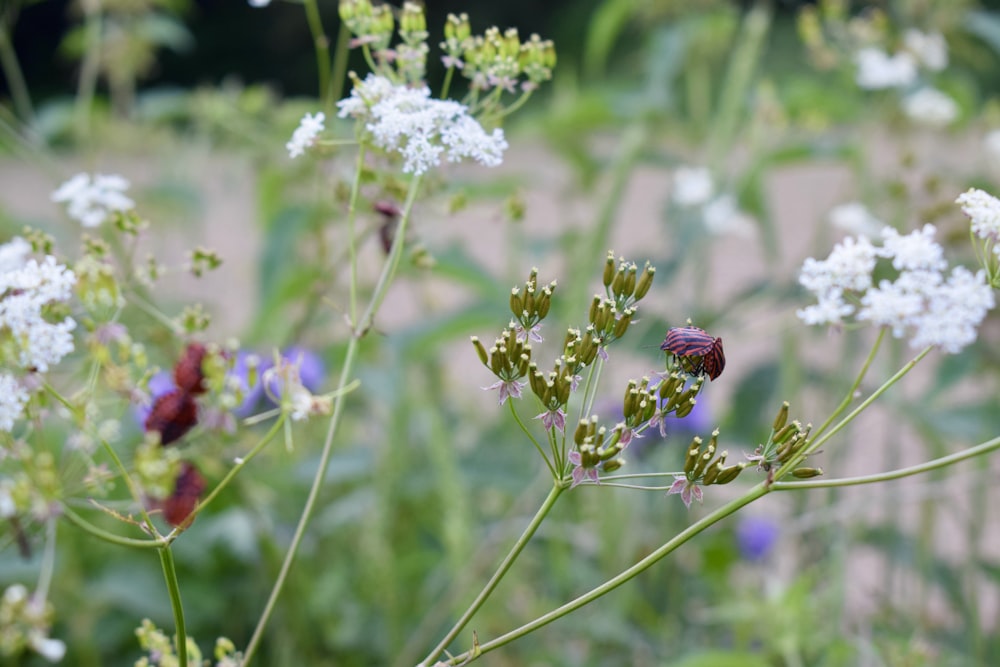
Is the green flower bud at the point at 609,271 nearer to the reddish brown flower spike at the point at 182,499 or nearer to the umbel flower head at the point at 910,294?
the umbel flower head at the point at 910,294

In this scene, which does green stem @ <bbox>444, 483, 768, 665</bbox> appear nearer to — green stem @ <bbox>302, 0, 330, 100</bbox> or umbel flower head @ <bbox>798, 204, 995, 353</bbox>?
umbel flower head @ <bbox>798, 204, 995, 353</bbox>

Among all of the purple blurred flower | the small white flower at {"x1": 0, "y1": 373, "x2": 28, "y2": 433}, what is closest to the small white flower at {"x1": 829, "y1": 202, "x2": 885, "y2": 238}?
the purple blurred flower

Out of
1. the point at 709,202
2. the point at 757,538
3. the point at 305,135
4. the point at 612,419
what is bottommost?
the point at 757,538

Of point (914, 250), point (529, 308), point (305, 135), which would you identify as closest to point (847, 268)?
point (914, 250)

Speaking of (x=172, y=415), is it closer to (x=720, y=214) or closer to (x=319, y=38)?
(x=319, y=38)

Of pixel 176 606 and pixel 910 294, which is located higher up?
pixel 910 294

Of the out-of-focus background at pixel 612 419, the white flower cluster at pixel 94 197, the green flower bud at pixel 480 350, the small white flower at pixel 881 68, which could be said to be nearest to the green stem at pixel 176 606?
the green flower bud at pixel 480 350

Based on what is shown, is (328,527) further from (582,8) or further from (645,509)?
(582,8)
